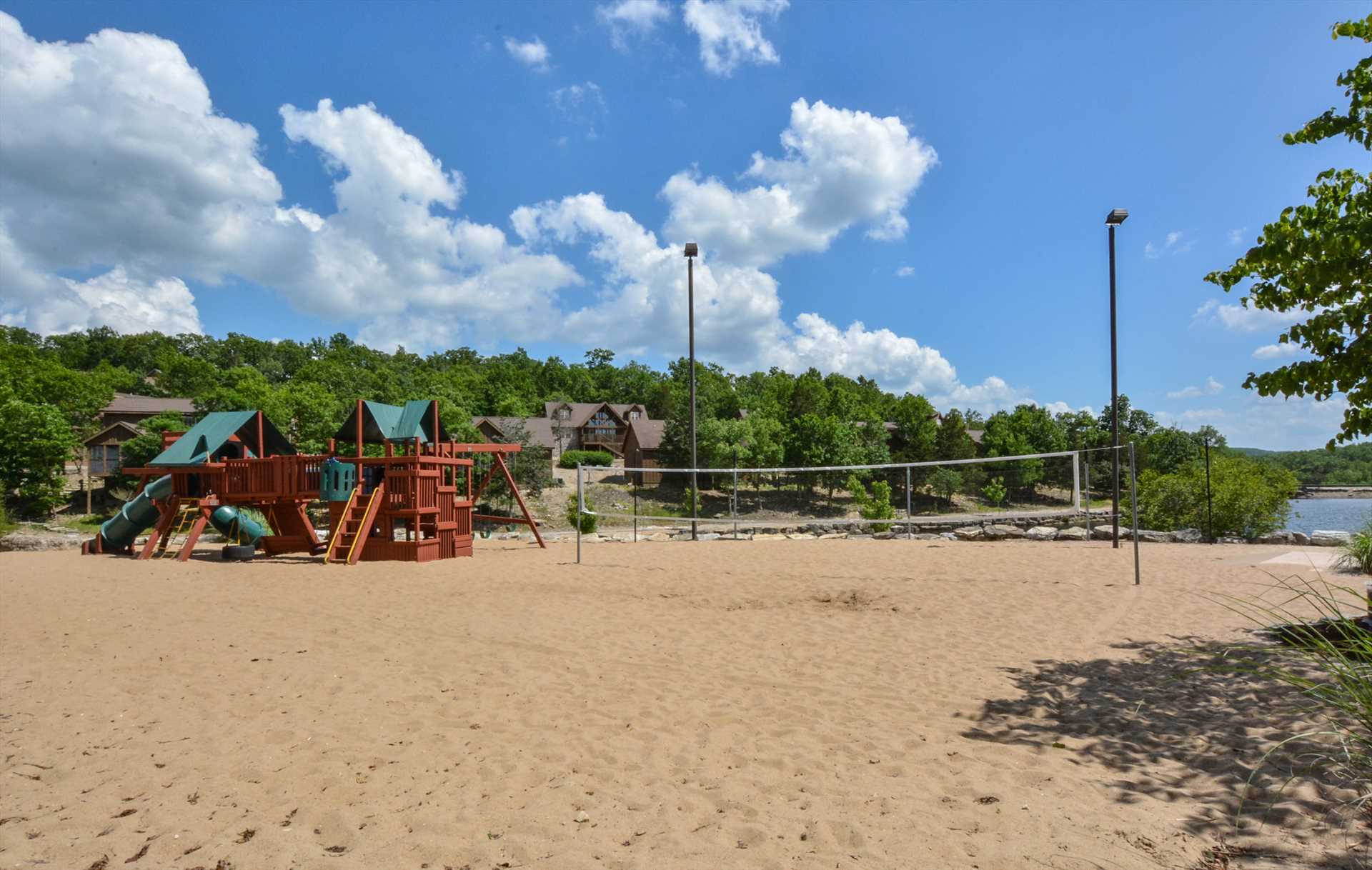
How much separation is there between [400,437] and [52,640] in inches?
313

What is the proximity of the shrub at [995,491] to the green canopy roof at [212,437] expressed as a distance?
124 feet

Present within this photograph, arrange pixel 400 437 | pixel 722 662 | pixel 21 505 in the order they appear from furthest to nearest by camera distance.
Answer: pixel 21 505, pixel 400 437, pixel 722 662

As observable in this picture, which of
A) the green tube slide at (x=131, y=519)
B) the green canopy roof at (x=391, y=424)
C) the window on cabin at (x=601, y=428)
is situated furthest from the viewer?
the window on cabin at (x=601, y=428)

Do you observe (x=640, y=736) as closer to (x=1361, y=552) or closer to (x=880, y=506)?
(x=1361, y=552)

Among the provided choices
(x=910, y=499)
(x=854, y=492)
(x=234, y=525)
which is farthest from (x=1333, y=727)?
(x=854, y=492)

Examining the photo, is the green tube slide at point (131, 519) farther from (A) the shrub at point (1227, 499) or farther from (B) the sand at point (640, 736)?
(A) the shrub at point (1227, 499)

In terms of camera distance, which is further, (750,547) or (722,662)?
(750,547)

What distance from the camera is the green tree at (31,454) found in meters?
32.0

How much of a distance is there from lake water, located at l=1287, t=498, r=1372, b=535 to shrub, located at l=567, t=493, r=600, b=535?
796 inches

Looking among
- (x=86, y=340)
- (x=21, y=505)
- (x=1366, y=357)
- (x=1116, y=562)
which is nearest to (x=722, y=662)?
(x=1366, y=357)

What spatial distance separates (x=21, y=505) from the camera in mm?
33344

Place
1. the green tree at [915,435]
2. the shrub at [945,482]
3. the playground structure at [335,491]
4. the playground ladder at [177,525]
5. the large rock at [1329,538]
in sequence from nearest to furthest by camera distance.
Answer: the playground structure at [335,491] < the large rock at [1329,538] < the playground ladder at [177,525] < the shrub at [945,482] < the green tree at [915,435]

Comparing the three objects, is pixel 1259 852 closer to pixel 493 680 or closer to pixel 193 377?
pixel 493 680

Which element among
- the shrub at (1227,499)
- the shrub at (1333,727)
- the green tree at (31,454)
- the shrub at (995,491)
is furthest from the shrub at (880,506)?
the green tree at (31,454)
